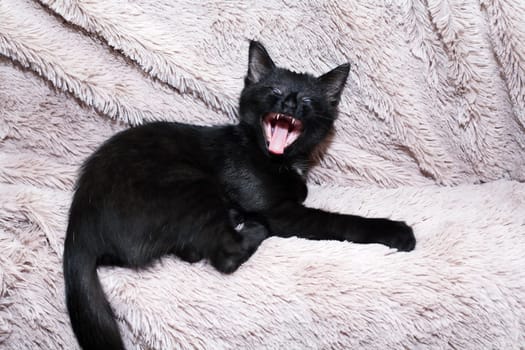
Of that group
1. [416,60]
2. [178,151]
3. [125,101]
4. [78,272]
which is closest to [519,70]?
[416,60]

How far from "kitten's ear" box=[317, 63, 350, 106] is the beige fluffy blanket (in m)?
0.06

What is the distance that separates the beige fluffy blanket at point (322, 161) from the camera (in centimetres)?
104

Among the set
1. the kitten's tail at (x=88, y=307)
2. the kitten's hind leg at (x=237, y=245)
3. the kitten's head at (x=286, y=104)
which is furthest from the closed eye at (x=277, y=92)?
the kitten's tail at (x=88, y=307)

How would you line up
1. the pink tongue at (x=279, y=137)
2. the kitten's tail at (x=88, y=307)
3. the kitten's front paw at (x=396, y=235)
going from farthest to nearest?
the pink tongue at (x=279, y=137) → the kitten's front paw at (x=396, y=235) → the kitten's tail at (x=88, y=307)

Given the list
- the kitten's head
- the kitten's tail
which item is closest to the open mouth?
the kitten's head

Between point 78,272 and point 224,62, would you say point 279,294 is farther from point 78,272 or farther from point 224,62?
point 224,62

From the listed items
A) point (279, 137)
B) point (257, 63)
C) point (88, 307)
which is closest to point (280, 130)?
point (279, 137)

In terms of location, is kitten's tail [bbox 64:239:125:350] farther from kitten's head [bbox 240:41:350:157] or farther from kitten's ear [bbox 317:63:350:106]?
kitten's ear [bbox 317:63:350:106]

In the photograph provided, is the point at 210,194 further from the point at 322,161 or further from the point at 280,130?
the point at 322,161

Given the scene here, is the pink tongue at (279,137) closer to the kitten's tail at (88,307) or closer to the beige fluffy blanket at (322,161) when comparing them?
the beige fluffy blanket at (322,161)

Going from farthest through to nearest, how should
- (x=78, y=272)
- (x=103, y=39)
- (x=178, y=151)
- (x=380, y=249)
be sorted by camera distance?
(x=103, y=39) → (x=178, y=151) → (x=380, y=249) → (x=78, y=272)

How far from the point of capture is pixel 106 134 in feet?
4.71

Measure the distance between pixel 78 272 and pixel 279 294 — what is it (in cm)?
39

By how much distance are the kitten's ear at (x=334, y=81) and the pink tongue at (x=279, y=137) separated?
0.14m
